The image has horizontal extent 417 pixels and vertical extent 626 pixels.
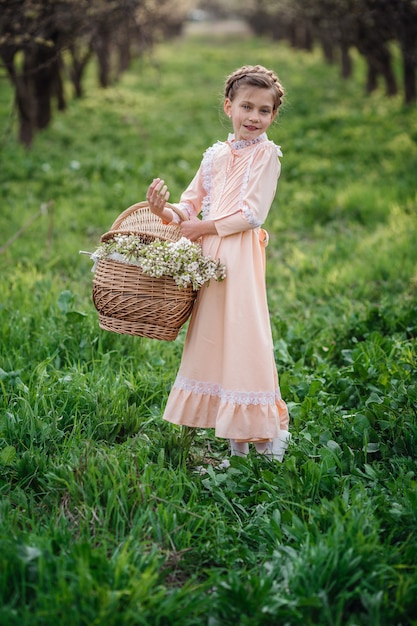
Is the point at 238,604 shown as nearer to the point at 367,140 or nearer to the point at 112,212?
the point at 112,212

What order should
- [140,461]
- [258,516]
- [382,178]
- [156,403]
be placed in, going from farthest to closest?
[382,178]
[156,403]
[140,461]
[258,516]

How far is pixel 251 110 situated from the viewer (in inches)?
109

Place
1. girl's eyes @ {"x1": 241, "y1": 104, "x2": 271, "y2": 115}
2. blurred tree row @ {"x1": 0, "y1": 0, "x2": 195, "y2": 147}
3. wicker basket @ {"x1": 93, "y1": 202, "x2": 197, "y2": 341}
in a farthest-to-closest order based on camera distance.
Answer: blurred tree row @ {"x1": 0, "y1": 0, "x2": 195, "y2": 147}
girl's eyes @ {"x1": 241, "y1": 104, "x2": 271, "y2": 115}
wicker basket @ {"x1": 93, "y1": 202, "x2": 197, "y2": 341}

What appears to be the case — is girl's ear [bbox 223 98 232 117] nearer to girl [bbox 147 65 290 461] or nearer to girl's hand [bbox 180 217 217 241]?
girl [bbox 147 65 290 461]

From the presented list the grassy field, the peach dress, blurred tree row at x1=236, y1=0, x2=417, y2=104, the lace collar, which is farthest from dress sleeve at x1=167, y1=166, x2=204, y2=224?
blurred tree row at x1=236, y1=0, x2=417, y2=104

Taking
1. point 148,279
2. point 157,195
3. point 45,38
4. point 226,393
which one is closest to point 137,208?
point 157,195

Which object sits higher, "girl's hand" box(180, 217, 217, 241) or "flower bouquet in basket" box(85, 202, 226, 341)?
"girl's hand" box(180, 217, 217, 241)

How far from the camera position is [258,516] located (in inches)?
99.3

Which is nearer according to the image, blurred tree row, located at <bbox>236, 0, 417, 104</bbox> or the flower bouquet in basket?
the flower bouquet in basket

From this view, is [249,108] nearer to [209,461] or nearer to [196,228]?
[196,228]

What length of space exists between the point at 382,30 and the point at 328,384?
11.5 m

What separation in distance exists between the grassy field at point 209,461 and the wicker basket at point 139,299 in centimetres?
53

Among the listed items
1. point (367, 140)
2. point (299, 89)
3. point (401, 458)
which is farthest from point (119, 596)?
point (299, 89)

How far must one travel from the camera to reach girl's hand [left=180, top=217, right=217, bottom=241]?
2.76 metres
